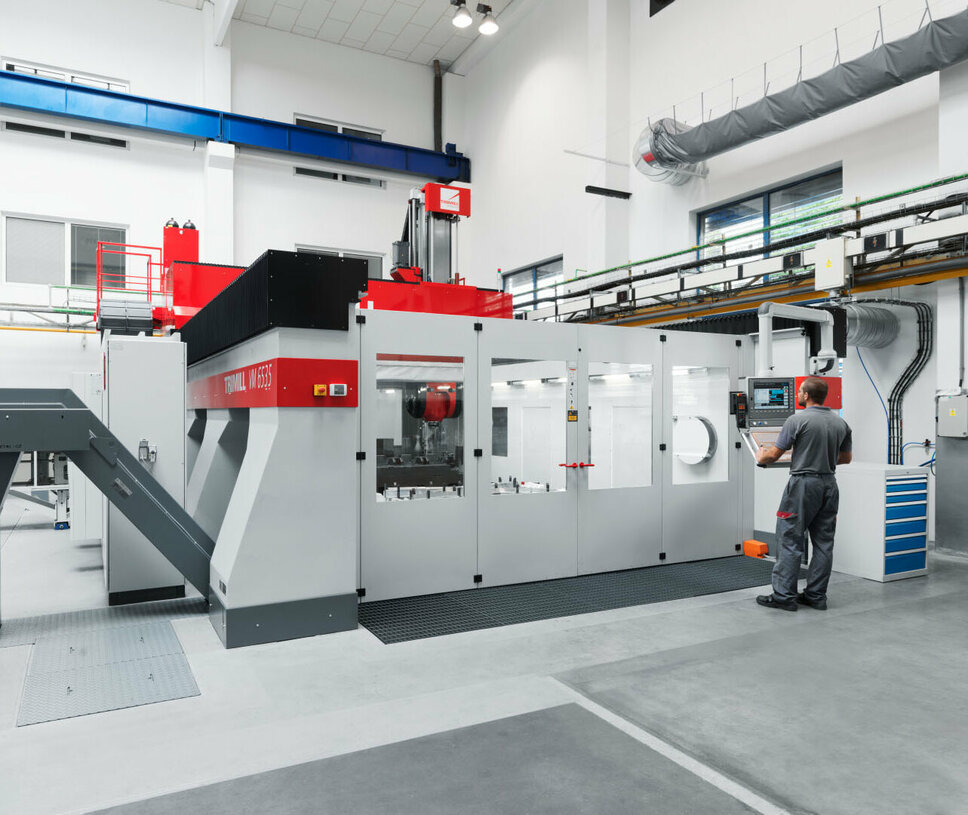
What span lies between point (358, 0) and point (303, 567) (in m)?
11.0

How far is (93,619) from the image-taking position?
4.14 m

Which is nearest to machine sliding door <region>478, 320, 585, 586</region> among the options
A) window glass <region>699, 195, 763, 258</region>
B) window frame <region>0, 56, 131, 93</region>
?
window glass <region>699, 195, 763, 258</region>

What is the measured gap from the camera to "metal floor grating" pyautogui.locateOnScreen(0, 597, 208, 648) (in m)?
3.83

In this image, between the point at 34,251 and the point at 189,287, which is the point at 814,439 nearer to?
the point at 189,287

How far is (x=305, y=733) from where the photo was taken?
2643mm

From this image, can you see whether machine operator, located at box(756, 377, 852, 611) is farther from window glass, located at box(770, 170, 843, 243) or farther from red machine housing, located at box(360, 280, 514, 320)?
window glass, located at box(770, 170, 843, 243)

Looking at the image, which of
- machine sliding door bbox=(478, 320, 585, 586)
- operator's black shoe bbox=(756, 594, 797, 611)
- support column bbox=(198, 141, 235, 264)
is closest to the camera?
operator's black shoe bbox=(756, 594, 797, 611)

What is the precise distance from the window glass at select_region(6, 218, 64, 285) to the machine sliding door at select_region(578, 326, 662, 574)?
9241 millimetres

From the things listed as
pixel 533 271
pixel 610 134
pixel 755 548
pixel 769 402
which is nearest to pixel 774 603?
pixel 755 548

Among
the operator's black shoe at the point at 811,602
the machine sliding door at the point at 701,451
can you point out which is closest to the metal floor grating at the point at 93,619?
the machine sliding door at the point at 701,451

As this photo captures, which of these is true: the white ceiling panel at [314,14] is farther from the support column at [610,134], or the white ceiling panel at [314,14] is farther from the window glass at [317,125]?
the support column at [610,134]

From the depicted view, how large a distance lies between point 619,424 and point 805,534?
5.57 feet

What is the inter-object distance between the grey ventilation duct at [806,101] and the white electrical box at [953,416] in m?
2.75

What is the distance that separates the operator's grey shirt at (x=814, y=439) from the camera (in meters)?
4.39
